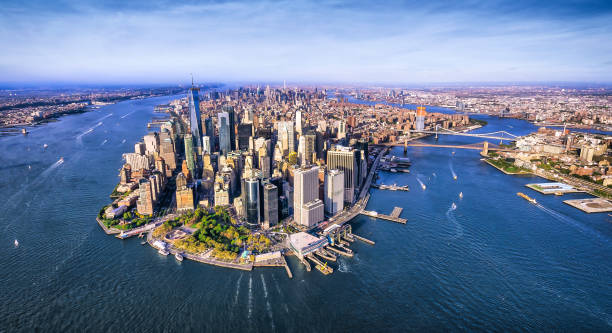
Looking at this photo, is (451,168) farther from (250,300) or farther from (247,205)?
(250,300)

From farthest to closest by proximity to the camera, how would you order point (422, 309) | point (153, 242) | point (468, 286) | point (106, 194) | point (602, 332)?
point (106, 194) → point (153, 242) → point (468, 286) → point (422, 309) → point (602, 332)

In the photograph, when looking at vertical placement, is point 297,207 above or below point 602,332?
above

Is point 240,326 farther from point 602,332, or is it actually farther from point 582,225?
point 582,225

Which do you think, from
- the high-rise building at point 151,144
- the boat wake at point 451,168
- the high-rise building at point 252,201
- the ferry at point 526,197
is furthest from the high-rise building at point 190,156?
the ferry at point 526,197

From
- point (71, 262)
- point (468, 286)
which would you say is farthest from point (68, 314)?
point (468, 286)

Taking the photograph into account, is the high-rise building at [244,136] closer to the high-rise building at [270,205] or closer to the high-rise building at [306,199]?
the high-rise building at [306,199]

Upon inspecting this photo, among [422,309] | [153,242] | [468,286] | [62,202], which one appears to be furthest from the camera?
[62,202]
